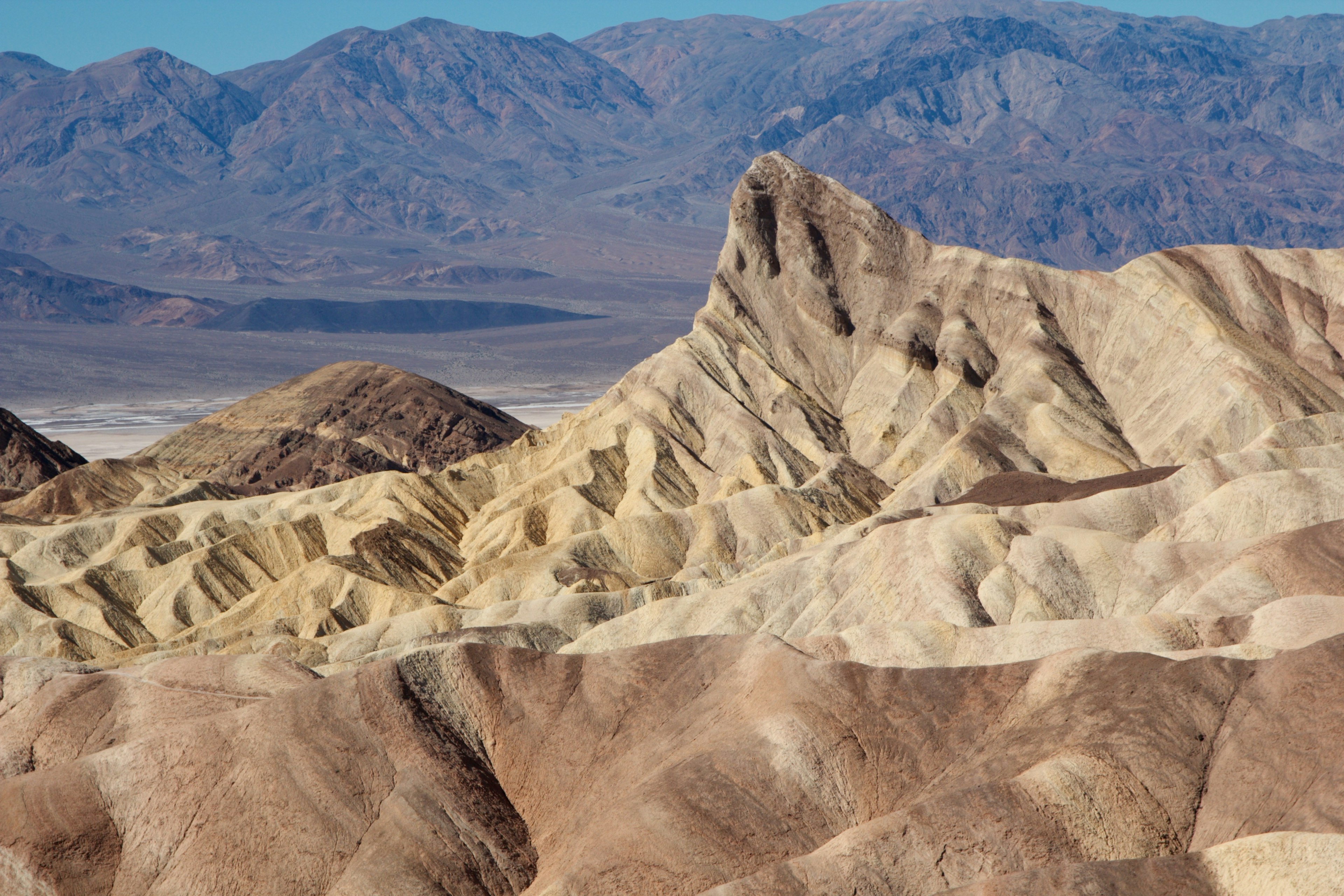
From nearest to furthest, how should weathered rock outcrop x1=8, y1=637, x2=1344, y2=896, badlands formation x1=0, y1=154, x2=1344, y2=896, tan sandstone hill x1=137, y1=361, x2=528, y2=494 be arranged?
weathered rock outcrop x1=8, y1=637, x2=1344, y2=896 < badlands formation x1=0, y1=154, x2=1344, y2=896 < tan sandstone hill x1=137, y1=361, x2=528, y2=494

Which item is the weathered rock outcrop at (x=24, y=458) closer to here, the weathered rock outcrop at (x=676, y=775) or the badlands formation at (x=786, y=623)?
the badlands formation at (x=786, y=623)

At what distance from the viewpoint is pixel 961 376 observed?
95.0 metres

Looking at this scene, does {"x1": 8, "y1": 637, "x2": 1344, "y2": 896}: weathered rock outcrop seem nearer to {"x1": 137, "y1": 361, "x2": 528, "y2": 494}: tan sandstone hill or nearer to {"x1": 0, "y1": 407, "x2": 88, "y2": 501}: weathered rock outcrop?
{"x1": 0, "y1": 407, "x2": 88, "y2": 501}: weathered rock outcrop

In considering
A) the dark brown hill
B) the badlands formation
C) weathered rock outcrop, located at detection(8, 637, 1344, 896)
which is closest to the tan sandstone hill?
the dark brown hill

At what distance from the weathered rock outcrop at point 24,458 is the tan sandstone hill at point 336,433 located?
12600mm

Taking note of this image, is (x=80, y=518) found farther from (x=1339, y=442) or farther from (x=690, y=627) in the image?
(x=1339, y=442)

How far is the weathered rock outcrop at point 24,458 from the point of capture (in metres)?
125

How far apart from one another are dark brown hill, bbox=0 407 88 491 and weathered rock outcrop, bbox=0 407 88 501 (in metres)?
0.03

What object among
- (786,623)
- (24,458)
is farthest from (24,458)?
(786,623)

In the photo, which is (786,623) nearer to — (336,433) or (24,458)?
(24,458)

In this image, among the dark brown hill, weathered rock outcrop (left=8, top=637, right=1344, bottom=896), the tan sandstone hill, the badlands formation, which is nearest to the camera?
weathered rock outcrop (left=8, top=637, right=1344, bottom=896)

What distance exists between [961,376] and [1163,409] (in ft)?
43.8

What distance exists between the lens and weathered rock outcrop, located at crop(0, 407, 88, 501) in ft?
411

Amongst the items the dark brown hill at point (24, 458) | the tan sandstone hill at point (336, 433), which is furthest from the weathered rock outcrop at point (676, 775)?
the tan sandstone hill at point (336, 433)
